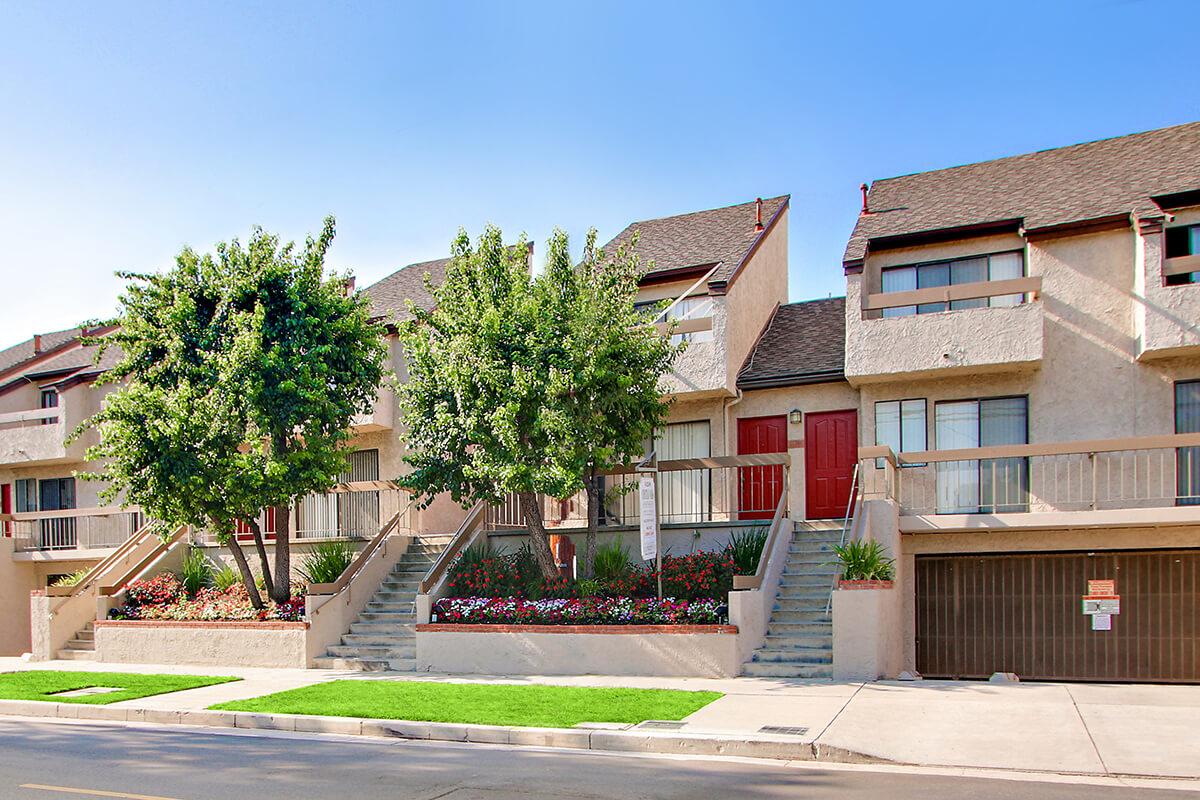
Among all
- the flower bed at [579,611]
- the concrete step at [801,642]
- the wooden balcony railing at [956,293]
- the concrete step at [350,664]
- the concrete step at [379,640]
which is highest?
the wooden balcony railing at [956,293]

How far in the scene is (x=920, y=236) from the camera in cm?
1986

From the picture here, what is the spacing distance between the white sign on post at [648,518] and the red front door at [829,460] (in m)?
4.88

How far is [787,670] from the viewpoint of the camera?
49.8 feet

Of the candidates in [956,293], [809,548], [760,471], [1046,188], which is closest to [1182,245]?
[1046,188]

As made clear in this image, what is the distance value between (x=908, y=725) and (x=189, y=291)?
14.6m

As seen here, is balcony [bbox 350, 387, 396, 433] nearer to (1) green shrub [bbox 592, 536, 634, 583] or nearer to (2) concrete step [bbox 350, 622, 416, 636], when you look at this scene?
(2) concrete step [bbox 350, 622, 416, 636]

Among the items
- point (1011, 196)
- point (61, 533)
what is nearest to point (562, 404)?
point (1011, 196)

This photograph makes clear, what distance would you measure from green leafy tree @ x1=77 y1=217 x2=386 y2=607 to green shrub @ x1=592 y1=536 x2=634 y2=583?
17.1 ft

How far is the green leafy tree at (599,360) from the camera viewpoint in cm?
1662

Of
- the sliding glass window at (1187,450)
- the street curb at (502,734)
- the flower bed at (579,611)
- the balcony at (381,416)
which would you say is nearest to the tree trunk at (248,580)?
the balcony at (381,416)

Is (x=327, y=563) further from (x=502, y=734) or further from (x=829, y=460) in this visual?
(x=829, y=460)

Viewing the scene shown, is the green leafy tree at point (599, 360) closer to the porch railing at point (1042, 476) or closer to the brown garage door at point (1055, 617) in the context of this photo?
the porch railing at point (1042, 476)

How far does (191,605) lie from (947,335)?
15.2 m

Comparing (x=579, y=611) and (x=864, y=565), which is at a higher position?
(x=864, y=565)
